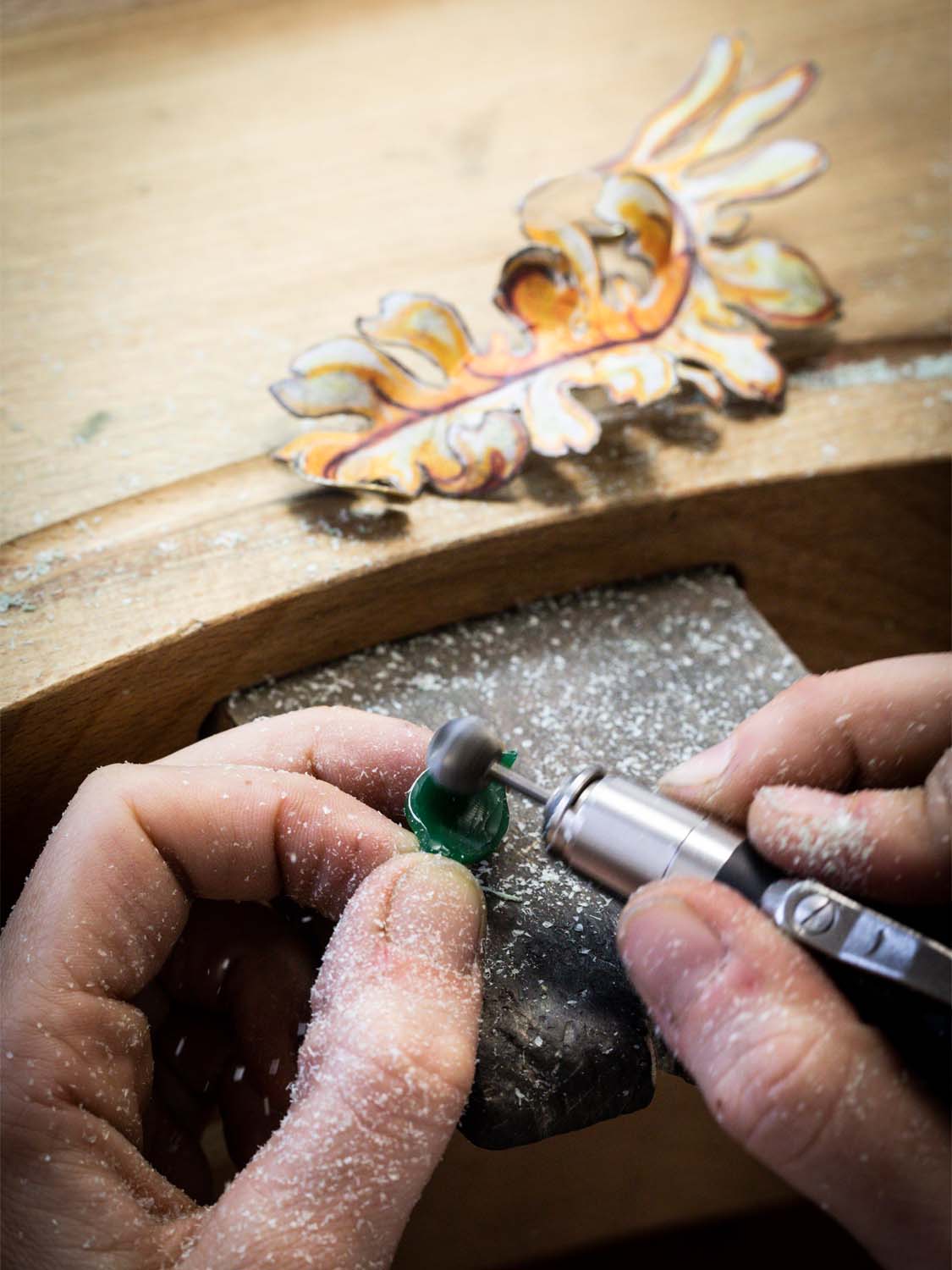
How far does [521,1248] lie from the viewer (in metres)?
0.81

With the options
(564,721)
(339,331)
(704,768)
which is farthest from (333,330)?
(704,768)

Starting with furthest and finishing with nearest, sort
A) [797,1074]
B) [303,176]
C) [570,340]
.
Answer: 1. [303,176]
2. [570,340]
3. [797,1074]

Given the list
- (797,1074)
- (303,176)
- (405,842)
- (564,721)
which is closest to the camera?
(797,1074)

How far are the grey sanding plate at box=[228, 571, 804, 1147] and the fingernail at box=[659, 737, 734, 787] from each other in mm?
64

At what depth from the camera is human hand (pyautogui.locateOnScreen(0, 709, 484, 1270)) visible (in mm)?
463

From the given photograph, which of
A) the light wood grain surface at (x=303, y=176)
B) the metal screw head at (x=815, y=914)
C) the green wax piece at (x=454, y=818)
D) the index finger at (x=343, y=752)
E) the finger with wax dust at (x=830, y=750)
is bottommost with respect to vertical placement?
the metal screw head at (x=815, y=914)

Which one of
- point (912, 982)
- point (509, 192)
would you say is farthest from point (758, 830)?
point (509, 192)

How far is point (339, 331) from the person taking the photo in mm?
871

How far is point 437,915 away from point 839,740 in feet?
0.75

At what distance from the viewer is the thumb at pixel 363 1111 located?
46cm

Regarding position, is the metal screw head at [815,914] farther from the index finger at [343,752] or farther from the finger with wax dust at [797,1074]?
the index finger at [343,752]

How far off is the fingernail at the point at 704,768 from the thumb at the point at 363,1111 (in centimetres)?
15

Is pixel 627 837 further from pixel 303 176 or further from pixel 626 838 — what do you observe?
pixel 303 176

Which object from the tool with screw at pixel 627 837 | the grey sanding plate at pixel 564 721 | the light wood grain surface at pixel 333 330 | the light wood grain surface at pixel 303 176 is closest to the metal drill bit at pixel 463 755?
the tool with screw at pixel 627 837
